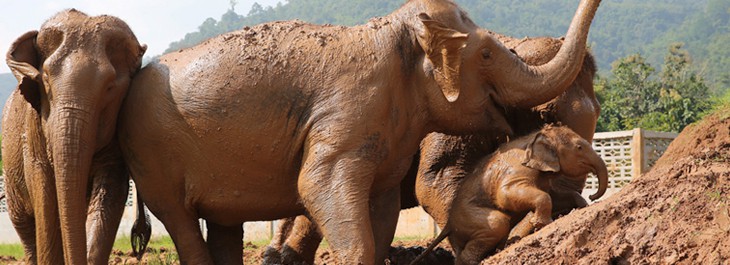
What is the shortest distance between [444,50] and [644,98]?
42892 mm

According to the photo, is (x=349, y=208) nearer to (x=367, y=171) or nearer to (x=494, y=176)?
(x=367, y=171)

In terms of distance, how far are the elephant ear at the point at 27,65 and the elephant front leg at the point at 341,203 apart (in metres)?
1.90

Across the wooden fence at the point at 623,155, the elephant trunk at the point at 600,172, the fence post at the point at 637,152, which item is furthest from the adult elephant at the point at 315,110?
the fence post at the point at 637,152

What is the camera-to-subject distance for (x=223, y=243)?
7844 mm

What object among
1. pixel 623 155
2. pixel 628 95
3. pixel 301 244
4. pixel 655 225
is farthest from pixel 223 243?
pixel 628 95

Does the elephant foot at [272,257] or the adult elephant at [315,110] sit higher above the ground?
the adult elephant at [315,110]

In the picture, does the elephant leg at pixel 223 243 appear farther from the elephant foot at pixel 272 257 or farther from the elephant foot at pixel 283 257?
the elephant foot at pixel 272 257

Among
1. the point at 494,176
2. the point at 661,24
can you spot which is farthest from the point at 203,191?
the point at 661,24

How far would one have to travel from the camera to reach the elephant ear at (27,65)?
22.2ft

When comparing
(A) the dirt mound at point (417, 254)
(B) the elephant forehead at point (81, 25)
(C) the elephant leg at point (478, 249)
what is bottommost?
(A) the dirt mound at point (417, 254)

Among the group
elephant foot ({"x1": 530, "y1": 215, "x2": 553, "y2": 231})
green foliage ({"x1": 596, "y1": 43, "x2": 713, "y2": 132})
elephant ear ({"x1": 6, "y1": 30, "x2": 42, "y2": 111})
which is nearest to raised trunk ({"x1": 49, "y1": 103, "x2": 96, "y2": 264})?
elephant ear ({"x1": 6, "y1": 30, "x2": 42, "y2": 111})

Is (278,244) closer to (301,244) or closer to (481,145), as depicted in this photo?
(301,244)

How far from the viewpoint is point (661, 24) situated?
16762 centimetres

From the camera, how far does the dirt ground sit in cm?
532
